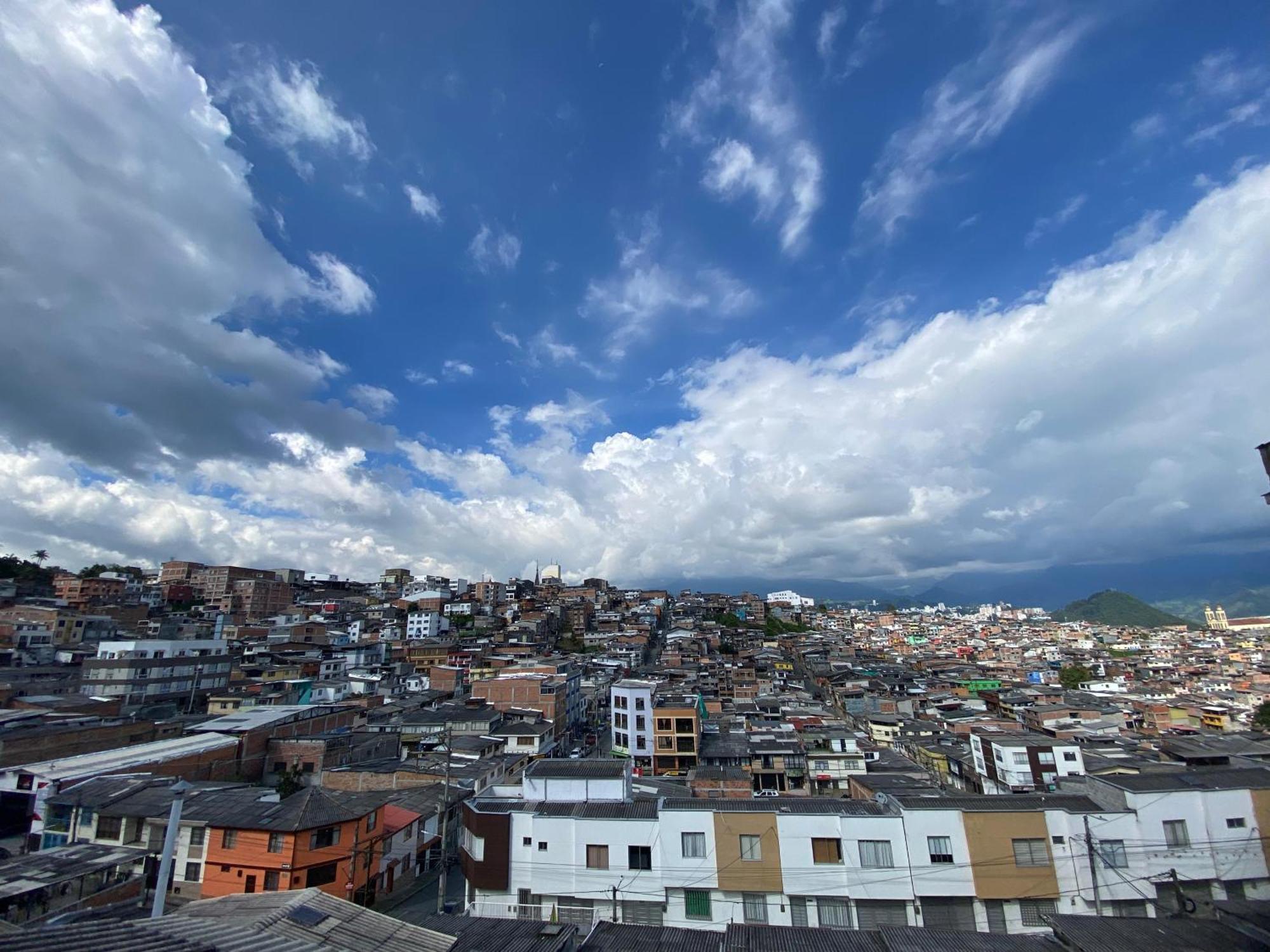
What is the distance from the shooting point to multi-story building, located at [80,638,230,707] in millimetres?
50781

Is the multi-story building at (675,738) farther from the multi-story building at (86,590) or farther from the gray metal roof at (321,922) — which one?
the multi-story building at (86,590)

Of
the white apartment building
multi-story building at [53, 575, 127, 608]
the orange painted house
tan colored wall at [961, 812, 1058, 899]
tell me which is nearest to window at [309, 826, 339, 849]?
the orange painted house

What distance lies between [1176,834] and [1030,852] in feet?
19.4

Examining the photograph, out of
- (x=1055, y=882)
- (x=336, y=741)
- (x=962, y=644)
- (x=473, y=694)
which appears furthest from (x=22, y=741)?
(x=962, y=644)

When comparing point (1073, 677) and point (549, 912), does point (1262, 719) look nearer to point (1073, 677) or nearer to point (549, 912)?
point (1073, 677)

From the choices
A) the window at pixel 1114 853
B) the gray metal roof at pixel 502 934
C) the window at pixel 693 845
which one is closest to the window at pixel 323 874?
the gray metal roof at pixel 502 934

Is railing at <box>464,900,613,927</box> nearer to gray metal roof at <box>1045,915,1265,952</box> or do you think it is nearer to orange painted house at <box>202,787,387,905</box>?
orange painted house at <box>202,787,387,905</box>

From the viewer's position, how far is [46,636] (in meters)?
67.8

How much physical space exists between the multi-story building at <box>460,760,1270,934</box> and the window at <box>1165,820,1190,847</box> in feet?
0.18

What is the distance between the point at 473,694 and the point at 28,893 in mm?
38409

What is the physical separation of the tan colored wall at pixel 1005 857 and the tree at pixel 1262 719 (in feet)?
176

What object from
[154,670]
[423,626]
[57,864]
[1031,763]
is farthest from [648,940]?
[423,626]

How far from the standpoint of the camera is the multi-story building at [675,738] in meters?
44.5

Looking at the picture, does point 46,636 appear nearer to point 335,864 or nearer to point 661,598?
point 335,864
